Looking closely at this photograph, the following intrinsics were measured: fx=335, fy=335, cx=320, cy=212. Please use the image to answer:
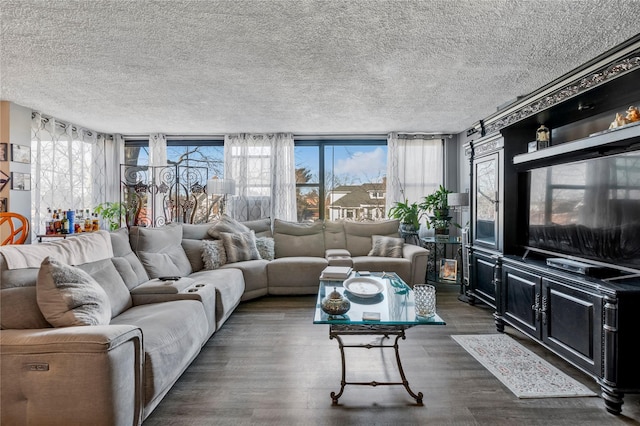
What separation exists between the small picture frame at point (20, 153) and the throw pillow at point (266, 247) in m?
3.10

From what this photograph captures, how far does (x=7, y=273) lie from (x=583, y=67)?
368 centimetres

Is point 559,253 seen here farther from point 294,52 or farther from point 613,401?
point 294,52

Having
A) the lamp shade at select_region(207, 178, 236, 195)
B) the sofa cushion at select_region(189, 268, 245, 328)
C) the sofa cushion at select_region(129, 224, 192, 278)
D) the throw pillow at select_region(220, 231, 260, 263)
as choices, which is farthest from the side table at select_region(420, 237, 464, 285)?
the sofa cushion at select_region(129, 224, 192, 278)

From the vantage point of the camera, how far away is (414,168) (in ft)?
19.4

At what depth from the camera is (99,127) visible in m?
5.38

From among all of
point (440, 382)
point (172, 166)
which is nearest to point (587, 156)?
point (440, 382)

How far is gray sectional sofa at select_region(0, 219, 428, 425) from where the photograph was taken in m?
1.43

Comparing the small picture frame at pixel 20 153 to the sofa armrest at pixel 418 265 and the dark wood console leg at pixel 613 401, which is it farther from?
the dark wood console leg at pixel 613 401

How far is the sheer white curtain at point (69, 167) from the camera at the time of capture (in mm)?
4520

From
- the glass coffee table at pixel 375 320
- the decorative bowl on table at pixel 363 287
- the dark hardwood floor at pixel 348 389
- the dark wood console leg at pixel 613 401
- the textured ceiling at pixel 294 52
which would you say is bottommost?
the dark hardwood floor at pixel 348 389

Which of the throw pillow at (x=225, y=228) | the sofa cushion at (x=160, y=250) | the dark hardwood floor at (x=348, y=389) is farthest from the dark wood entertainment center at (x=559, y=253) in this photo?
the sofa cushion at (x=160, y=250)

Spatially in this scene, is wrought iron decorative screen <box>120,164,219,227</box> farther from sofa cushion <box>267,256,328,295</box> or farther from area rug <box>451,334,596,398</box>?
area rug <box>451,334,596,398</box>

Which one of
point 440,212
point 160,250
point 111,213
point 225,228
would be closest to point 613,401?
point 440,212

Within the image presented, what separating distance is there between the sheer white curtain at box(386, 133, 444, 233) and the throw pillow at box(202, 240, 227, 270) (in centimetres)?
303
